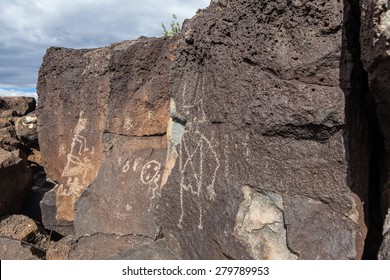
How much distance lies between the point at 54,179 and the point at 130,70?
1518mm

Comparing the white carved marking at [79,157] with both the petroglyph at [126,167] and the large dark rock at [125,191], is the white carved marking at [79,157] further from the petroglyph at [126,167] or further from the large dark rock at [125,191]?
the petroglyph at [126,167]

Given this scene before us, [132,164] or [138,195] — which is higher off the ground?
[132,164]

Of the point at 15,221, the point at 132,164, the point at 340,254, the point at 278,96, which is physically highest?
the point at 278,96

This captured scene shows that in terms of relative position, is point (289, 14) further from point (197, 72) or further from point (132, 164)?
point (132, 164)

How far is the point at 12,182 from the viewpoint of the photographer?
354 cm

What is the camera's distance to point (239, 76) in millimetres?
2020

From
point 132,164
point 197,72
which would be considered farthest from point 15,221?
point 197,72

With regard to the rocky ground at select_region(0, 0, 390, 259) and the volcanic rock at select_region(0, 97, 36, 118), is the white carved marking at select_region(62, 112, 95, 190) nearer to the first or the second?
the rocky ground at select_region(0, 0, 390, 259)

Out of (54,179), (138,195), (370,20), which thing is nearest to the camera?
(370,20)

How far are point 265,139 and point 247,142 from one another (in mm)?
101

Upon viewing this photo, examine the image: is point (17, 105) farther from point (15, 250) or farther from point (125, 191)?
point (125, 191)

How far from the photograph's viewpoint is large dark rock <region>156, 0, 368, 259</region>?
1722 mm

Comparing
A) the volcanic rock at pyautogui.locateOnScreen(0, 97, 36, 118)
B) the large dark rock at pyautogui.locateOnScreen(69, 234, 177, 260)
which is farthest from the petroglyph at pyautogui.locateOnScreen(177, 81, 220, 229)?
the volcanic rock at pyautogui.locateOnScreen(0, 97, 36, 118)

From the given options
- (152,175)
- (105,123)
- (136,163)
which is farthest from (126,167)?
(105,123)
